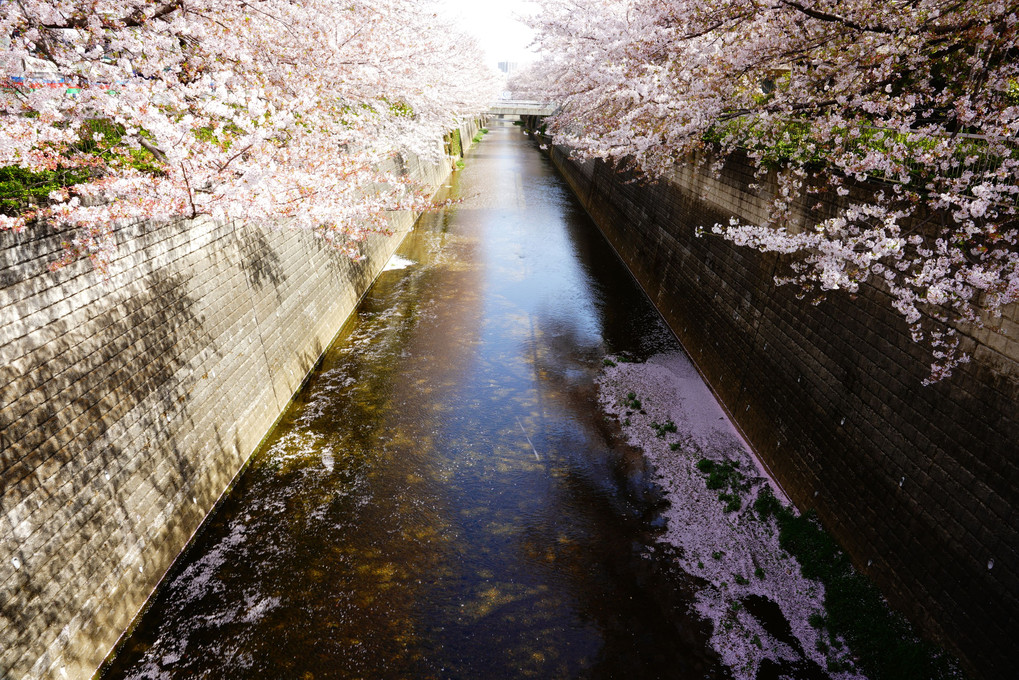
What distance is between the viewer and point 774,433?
897cm

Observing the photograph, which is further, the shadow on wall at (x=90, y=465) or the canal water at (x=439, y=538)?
the canal water at (x=439, y=538)

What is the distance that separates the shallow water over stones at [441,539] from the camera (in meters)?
6.10

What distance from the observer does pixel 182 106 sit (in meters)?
6.55

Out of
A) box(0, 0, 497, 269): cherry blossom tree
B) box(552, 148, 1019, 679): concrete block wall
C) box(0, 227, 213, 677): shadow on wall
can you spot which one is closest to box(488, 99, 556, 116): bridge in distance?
box(0, 0, 497, 269): cherry blossom tree

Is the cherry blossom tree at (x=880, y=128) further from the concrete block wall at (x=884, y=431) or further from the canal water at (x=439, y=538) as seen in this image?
the canal water at (x=439, y=538)

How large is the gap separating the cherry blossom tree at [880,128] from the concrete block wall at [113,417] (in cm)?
802

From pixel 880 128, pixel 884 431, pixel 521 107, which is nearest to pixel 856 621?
pixel 884 431

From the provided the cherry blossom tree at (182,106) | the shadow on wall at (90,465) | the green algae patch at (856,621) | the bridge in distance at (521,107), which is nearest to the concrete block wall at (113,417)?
the shadow on wall at (90,465)

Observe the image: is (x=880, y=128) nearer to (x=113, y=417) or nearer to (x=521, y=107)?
(x=113, y=417)

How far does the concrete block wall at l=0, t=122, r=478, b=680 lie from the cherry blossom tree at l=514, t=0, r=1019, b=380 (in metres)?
8.02

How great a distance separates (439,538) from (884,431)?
591cm

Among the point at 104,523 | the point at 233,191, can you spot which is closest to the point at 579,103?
the point at 233,191

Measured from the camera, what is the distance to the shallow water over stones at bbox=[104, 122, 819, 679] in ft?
20.0

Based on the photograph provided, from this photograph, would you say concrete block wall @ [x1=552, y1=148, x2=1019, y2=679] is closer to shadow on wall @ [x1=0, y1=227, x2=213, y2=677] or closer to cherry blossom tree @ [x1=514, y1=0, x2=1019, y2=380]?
cherry blossom tree @ [x1=514, y1=0, x2=1019, y2=380]
